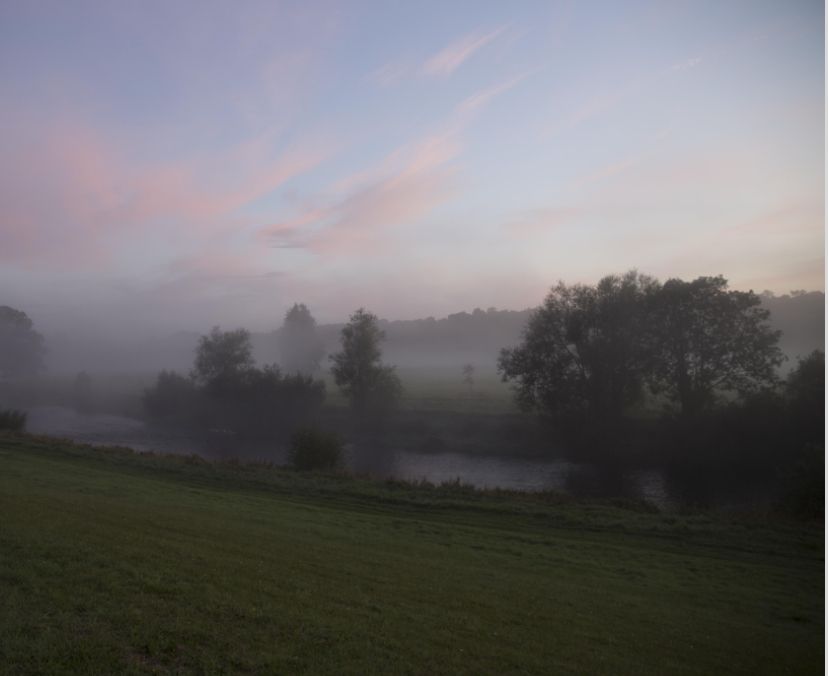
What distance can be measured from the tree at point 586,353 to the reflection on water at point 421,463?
7.94 m

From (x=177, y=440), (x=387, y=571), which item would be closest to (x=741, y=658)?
(x=387, y=571)

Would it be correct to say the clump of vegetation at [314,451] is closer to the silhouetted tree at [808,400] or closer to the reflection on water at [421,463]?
the reflection on water at [421,463]

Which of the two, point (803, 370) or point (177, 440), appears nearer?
point (803, 370)

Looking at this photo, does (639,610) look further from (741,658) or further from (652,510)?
(652,510)

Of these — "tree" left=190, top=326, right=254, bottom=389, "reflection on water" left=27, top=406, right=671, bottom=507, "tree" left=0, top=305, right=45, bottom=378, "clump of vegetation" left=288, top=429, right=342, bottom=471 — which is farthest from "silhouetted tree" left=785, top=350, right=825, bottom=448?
"tree" left=0, top=305, right=45, bottom=378

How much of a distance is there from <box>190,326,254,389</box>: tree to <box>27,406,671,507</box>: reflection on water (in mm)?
9706

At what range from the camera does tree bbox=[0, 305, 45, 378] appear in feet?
466

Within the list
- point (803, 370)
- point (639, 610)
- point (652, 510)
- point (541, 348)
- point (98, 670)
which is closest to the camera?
point (98, 670)

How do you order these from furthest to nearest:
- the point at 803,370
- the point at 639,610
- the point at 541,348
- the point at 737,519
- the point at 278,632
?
the point at 541,348 → the point at 803,370 → the point at 737,519 → the point at 639,610 → the point at 278,632

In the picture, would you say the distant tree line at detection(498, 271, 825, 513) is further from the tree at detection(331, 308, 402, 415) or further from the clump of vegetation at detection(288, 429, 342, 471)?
the clump of vegetation at detection(288, 429, 342, 471)

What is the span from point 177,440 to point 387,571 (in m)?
56.2

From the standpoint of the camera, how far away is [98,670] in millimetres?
7098

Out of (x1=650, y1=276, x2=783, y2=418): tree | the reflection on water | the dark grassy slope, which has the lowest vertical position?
the reflection on water

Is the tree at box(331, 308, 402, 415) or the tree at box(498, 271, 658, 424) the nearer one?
the tree at box(498, 271, 658, 424)
